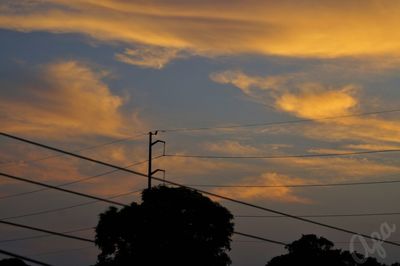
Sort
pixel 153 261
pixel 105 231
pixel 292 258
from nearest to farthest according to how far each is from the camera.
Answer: pixel 153 261 → pixel 105 231 → pixel 292 258

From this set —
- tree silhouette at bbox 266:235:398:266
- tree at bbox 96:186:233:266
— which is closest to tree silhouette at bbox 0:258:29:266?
tree at bbox 96:186:233:266

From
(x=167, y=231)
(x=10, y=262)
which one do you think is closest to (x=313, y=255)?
(x=167, y=231)

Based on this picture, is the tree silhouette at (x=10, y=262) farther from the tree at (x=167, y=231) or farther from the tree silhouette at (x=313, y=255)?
the tree silhouette at (x=313, y=255)

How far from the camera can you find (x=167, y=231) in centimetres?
6731

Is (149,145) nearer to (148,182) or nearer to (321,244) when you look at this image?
(148,182)

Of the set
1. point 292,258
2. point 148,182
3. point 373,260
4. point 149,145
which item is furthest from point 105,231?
point 373,260

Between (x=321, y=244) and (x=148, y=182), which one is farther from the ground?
(x=148, y=182)

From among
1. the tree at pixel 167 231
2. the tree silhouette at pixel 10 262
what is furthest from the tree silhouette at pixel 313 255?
the tree silhouette at pixel 10 262

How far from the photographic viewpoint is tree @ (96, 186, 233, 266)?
217 feet

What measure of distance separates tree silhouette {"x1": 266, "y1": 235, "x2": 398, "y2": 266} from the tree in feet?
31.9

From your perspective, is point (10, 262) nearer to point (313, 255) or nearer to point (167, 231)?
point (167, 231)

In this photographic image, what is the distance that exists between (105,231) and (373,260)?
3058cm

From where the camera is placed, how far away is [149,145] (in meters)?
77.6

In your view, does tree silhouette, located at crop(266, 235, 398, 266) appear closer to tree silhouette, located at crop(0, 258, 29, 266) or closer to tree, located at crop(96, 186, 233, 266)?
tree, located at crop(96, 186, 233, 266)
